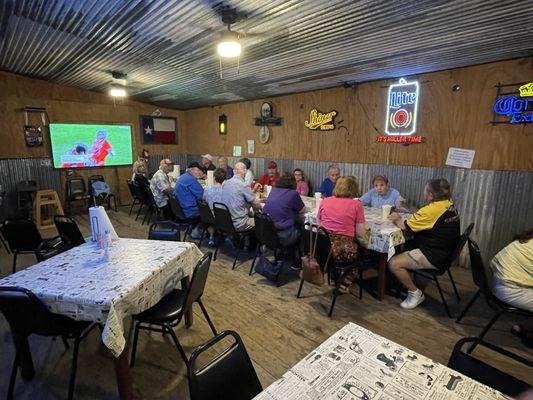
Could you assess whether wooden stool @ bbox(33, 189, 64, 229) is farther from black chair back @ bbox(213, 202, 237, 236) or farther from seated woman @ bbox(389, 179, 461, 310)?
seated woman @ bbox(389, 179, 461, 310)

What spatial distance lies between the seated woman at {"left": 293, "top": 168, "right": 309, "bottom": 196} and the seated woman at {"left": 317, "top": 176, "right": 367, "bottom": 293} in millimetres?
2297

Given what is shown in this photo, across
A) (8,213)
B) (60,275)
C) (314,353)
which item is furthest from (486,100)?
(8,213)

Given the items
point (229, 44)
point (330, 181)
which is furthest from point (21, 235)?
point (330, 181)

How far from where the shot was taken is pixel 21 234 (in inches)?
126

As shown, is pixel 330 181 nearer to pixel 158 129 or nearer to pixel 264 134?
pixel 264 134

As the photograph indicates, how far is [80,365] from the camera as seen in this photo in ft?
6.86

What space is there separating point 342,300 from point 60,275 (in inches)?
95.0

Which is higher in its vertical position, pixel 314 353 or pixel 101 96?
pixel 101 96

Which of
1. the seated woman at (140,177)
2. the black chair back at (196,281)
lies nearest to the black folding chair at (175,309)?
the black chair back at (196,281)

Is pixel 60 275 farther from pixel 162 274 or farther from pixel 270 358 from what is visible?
pixel 270 358

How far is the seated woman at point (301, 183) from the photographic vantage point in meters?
5.06

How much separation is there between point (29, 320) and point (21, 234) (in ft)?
6.76

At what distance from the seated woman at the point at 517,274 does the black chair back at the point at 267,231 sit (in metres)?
1.89

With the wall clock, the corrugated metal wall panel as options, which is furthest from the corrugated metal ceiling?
the wall clock
